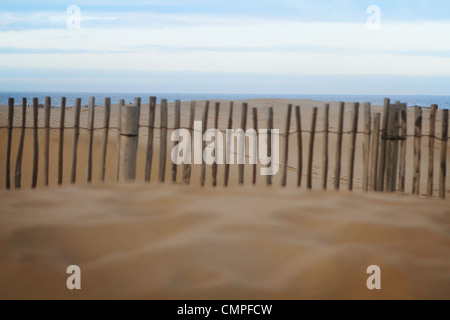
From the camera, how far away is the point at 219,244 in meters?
3.52

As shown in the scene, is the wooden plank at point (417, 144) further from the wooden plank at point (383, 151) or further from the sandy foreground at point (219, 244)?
the sandy foreground at point (219, 244)

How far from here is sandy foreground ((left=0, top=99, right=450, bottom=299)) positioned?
2.94 meters

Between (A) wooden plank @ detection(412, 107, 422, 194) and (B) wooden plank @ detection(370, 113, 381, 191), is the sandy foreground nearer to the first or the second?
(B) wooden plank @ detection(370, 113, 381, 191)

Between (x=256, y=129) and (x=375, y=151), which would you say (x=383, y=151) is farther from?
(x=256, y=129)

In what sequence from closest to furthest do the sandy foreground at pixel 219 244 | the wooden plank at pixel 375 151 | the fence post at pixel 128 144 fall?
the sandy foreground at pixel 219 244, the fence post at pixel 128 144, the wooden plank at pixel 375 151

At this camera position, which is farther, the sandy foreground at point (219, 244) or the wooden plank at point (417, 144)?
the wooden plank at point (417, 144)

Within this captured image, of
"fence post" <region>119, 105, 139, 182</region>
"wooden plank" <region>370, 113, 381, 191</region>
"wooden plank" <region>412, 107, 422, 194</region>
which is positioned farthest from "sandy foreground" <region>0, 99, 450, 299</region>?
"wooden plank" <region>412, 107, 422, 194</region>

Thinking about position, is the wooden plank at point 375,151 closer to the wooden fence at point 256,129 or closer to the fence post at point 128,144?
the wooden fence at point 256,129

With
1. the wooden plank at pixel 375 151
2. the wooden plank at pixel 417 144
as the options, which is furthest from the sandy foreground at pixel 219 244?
the wooden plank at pixel 417 144

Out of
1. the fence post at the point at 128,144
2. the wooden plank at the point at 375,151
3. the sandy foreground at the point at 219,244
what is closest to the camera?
the sandy foreground at the point at 219,244

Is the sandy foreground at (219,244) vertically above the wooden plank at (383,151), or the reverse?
the wooden plank at (383,151)

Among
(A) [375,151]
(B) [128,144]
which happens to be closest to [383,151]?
(A) [375,151]

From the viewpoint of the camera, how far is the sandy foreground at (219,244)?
294 centimetres

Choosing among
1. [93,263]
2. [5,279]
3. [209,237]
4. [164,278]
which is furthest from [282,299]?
[5,279]
